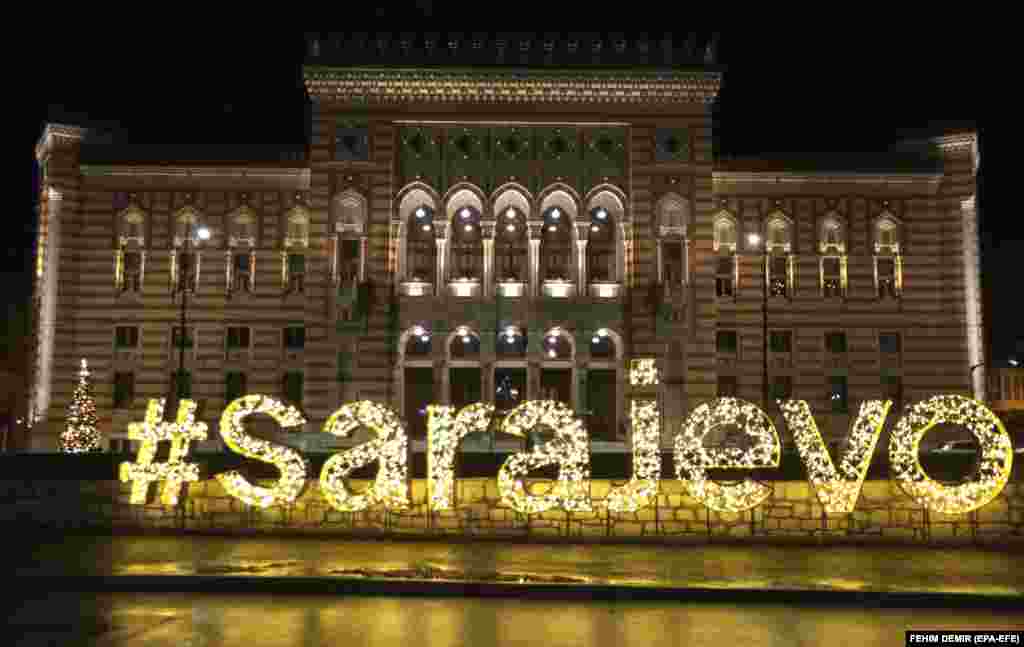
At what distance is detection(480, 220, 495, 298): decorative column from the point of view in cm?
4506

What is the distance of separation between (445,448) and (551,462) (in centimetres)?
213

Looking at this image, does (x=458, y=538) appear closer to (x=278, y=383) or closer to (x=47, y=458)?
(x=47, y=458)

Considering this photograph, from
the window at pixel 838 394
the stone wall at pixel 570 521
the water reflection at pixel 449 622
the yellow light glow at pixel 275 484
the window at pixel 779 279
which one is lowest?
the water reflection at pixel 449 622

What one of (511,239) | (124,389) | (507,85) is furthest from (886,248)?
(124,389)

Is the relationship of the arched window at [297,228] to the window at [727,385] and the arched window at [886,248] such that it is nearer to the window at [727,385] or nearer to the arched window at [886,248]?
the window at [727,385]

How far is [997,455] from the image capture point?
1870cm

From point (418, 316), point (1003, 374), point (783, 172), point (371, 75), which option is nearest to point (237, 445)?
point (418, 316)

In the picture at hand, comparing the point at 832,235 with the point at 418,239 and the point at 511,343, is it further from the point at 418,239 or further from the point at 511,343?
the point at 418,239

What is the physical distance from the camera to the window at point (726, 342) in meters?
49.2

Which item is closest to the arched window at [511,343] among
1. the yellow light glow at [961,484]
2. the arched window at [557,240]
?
the arched window at [557,240]

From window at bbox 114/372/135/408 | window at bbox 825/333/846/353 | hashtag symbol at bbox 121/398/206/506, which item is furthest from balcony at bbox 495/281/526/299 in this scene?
hashtag symbol at bbox 121/398/206/506

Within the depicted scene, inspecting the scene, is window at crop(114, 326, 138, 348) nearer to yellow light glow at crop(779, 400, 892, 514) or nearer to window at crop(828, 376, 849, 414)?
window at crop(828, 376, 849, 414)

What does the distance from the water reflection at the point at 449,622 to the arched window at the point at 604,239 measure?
3247 cm

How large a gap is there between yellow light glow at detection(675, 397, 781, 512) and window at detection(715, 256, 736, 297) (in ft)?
97.9
